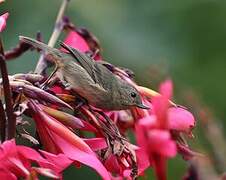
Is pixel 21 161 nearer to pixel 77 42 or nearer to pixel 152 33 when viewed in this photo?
pixel 77 42

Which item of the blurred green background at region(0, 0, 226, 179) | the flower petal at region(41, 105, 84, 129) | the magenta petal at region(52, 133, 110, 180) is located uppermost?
the flower petal at region(41, 105, 84, 129)

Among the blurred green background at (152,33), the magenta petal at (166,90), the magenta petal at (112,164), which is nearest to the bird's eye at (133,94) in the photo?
the magenta petal at (112,164)

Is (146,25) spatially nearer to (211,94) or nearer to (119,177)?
(211,94)

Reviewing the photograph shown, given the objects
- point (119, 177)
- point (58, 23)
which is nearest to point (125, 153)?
point (119, 177)

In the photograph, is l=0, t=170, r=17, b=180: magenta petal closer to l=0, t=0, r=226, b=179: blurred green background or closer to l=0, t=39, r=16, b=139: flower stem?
l=0, t=39, r=16, b=139: flower stem

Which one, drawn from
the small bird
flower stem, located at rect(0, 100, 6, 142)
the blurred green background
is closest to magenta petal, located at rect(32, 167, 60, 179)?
flower stem, located at rect(0, 100, 6, 142)

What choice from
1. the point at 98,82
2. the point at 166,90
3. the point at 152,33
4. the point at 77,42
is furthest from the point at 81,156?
the point at 152,33

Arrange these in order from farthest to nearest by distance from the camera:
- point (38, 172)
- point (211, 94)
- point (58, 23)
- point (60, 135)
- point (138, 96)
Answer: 1. point (211, 94)
2. point (58, 23)
3. point (138, 96)
4. point (60, 135)
5. point (38, 172)
